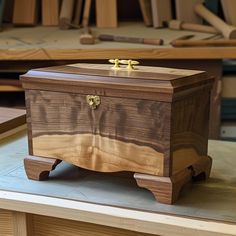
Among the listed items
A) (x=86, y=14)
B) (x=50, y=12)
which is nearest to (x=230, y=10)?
(x=86, y=14)

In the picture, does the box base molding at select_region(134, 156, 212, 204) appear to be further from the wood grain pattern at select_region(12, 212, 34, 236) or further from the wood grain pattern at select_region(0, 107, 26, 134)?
the wood grain pattern at select_region(0, 107, 26, 134)

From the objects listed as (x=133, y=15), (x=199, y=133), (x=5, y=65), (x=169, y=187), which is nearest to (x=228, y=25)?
(x=133, y=15)

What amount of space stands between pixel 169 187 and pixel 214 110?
33.1 inches

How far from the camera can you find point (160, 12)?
179 cm

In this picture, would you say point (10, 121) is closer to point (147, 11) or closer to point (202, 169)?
point (202, 169)

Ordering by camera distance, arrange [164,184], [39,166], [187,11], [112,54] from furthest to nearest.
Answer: [187,11], [112,54], [39,166], [164,184]

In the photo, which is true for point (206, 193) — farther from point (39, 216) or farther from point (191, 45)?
point (191, 45)

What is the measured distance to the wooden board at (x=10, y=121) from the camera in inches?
42.9

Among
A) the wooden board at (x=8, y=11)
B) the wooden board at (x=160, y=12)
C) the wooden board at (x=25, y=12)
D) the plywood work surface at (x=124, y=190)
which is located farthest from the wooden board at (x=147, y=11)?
the plywood work surface at (x=124, y=190)

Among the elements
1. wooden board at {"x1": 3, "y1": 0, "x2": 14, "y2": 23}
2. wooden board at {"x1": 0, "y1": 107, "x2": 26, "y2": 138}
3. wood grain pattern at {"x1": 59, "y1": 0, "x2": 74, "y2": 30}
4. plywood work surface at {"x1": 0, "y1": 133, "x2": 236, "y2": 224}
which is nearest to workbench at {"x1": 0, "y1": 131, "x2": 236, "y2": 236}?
plywood work surface at {"x1": 0, "y1": 133, "x2": 236, "y2": 224}

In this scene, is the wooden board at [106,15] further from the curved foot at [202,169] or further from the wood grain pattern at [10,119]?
the curved foot at [202,169]

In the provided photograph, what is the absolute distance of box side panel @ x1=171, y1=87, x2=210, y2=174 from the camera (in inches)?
27.4

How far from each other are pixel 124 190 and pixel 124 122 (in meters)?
0.12

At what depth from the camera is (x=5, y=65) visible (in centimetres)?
160
